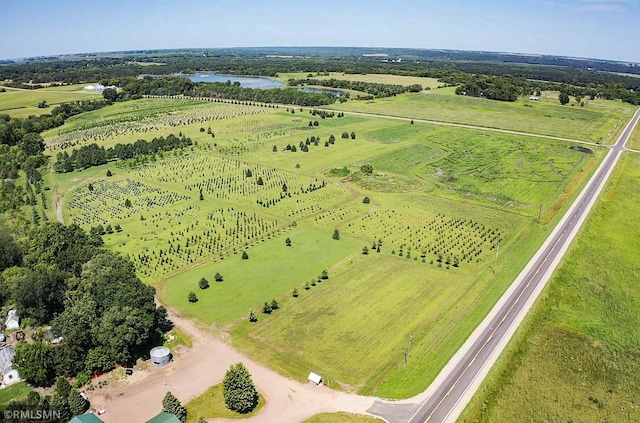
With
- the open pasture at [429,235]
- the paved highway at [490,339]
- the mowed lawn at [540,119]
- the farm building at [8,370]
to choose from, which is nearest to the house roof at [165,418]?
the farm building at [8,370]

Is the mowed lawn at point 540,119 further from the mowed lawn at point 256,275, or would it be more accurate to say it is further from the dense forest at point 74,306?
the dense forest at point 74,306

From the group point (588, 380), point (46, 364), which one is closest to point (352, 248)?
point (588, 380)

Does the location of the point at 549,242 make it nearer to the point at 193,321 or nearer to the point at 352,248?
the point at 352,248

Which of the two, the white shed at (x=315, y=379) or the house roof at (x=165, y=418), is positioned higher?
the house roof at (x=165, y=418)

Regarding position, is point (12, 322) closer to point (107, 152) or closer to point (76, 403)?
point (76, 403)

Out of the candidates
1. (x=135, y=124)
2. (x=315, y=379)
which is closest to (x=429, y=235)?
(x=315, y=379)

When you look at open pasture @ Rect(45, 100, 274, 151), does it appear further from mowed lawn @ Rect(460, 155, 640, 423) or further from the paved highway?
mowed lawn @ Rect(460, 155, 640, 423)

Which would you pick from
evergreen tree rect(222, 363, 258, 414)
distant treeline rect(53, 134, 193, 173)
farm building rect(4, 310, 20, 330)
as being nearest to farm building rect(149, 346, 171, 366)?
evergreen tree rect(222, 363, 258, 414)
